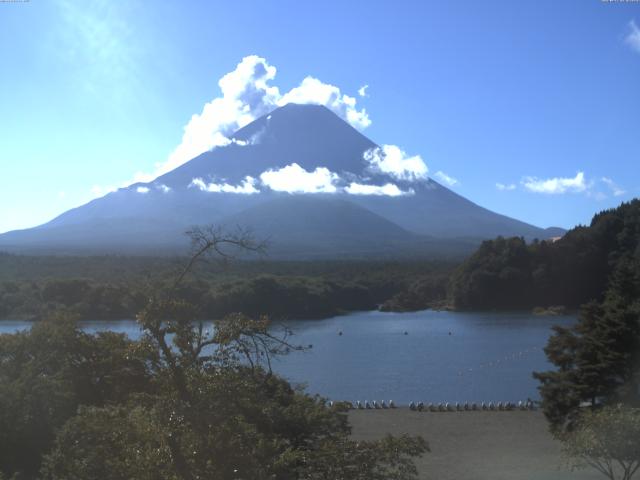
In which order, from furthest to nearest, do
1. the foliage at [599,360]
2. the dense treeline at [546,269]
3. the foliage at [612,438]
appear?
the dense treeline at [546,269]
the foliage at [599,360]
the foliage at [612,438]

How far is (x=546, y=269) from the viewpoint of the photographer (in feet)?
123

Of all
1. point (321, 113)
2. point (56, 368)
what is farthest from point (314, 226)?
point (56, 368)

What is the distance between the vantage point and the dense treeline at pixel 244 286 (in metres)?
23.7

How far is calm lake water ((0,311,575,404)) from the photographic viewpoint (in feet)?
56.5

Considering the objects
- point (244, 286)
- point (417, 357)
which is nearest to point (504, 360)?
point (417, 357)

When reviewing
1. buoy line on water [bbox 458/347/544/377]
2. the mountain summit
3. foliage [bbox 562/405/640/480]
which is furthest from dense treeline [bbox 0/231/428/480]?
the mountain summit

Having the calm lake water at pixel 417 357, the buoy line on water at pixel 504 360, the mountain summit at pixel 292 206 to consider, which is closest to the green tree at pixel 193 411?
the calm lake water at pixel 417 357

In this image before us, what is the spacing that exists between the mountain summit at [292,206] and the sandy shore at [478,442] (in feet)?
178

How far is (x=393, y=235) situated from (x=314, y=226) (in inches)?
360

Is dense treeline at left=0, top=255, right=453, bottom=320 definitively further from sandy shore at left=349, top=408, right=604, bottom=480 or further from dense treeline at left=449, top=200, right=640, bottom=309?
dense treeline at left=449, top=200, right=640, bottom=309

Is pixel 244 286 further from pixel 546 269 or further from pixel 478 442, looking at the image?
pixel 478 442

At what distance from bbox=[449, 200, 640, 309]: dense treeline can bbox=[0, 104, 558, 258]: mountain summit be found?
30.4m

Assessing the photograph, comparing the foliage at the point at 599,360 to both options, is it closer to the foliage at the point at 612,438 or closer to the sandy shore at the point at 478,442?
the sandy shore at the point at 478,442

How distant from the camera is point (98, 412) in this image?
3.82 metres
